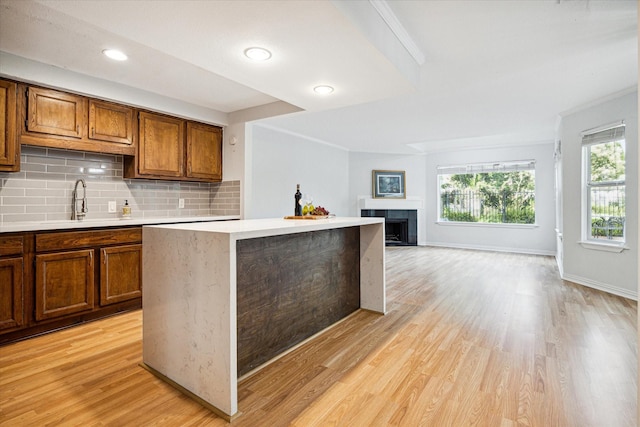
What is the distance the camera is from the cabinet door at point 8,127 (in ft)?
8.63

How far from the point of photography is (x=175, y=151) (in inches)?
154

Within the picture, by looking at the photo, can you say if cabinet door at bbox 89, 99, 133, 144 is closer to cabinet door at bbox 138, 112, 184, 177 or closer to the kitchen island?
cabinet door at bbox 138, 112, 184, 177

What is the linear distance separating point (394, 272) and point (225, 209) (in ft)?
8.70

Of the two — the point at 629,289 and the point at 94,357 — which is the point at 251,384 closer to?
the point at 94,357

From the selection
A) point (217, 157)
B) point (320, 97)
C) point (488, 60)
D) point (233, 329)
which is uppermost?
point (488, 60)

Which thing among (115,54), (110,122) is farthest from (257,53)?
(110,122)

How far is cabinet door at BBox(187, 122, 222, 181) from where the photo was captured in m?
4.09

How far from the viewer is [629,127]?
3.70 meters

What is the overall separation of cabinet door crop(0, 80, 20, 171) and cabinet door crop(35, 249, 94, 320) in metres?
0.81

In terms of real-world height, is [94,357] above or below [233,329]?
below

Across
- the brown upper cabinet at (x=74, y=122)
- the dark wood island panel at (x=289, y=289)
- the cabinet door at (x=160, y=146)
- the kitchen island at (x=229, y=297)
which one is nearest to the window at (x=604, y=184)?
the dark wood island panel at (x=289, y=289)

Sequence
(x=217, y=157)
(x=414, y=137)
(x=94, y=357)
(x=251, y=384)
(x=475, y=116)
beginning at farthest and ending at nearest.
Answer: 1. (x=414, y=137)
2. (x=475, y=116)
3. (x=217, y=157)
4. (x=94, y=357)
5. (x=251, y=384)

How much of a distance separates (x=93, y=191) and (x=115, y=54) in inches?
59.3

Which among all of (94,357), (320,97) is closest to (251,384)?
(94,357)
